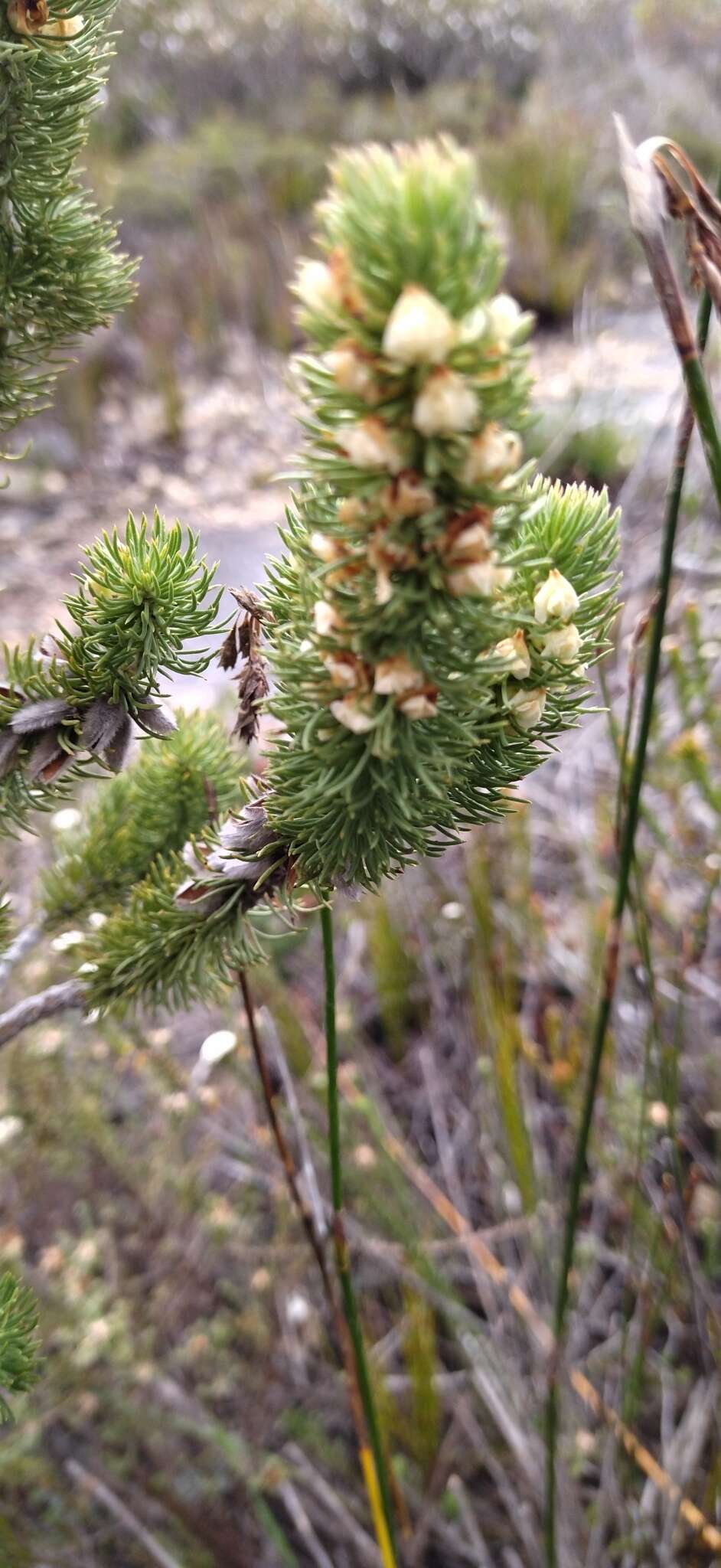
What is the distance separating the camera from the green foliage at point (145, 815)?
754 mm

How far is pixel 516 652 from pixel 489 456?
12 centimetres

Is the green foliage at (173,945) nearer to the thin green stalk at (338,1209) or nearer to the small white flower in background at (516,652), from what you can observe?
the thin green stalk at (338,1209)

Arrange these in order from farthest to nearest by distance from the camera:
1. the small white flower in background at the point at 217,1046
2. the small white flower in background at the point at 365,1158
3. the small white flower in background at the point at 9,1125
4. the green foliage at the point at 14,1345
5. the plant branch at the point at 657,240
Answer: the small white flower in background at the point at 365,1158
the small white flower in background at the point at 9,1125
the small white flower in background at the point at 217,1046
the green foliage at the point at 14,1345
the plant branch at the point at 657,240

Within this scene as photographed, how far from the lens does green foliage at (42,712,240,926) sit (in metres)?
0.75

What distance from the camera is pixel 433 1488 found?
1310 mm

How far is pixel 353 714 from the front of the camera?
1.37 feet

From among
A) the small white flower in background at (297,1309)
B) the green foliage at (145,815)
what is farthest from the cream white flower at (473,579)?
the small white flower in background at (297,1309)

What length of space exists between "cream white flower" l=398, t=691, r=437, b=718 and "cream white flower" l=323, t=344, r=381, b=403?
123 millimetres

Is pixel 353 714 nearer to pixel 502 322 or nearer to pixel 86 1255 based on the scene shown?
pixel 502 322

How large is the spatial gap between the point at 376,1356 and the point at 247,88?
11770 mm

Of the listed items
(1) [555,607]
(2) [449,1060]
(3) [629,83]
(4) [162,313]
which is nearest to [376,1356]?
(2) [449,1060]

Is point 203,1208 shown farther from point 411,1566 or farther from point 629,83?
point 629,83

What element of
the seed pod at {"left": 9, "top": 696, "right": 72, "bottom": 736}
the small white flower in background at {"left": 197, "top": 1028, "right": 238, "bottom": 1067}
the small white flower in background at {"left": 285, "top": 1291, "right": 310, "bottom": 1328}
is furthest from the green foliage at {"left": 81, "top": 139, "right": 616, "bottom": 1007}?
the small white flower in background at {"left": 285, "top": 1291, "right": 310, "bottom": 1328}

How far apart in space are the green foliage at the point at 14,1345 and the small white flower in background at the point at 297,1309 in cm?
94
